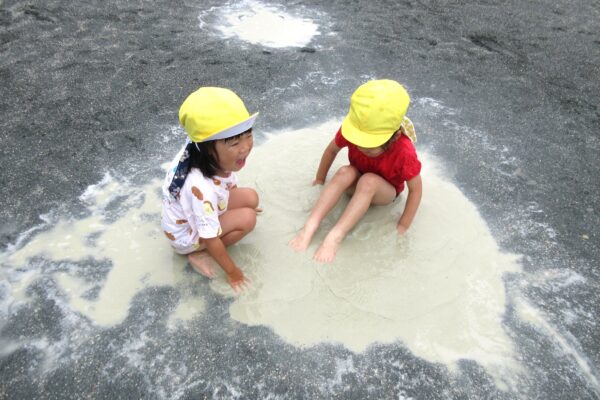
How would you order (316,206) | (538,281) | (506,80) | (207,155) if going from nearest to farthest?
1. (207,155)
2. (538,281)
3. (316,206)
4. (506,80)

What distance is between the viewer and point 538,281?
7.64ft

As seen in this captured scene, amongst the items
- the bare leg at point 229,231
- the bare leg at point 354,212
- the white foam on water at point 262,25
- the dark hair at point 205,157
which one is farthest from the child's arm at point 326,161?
the white foam on water at point 262,25

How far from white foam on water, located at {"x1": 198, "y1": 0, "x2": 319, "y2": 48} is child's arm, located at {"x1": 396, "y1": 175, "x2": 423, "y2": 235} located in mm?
2823

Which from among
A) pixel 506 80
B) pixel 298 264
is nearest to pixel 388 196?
pixel 298 264

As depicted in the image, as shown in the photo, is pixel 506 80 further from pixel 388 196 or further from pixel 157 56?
Result: pixel 157 56

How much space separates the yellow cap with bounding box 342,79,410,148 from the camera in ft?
6.65

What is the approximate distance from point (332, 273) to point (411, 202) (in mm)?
595

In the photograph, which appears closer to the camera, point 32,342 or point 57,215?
point 32,342

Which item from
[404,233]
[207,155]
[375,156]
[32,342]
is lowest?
[32,342]

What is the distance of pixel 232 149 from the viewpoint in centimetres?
184

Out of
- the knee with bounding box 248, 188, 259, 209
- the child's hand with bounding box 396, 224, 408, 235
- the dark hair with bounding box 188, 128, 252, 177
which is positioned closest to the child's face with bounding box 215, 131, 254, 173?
the dark hair with bounding box 188, 128, 252, 177

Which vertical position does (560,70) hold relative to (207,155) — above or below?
below

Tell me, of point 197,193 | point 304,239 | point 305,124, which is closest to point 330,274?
point 304,239

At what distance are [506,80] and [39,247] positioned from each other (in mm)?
4131
